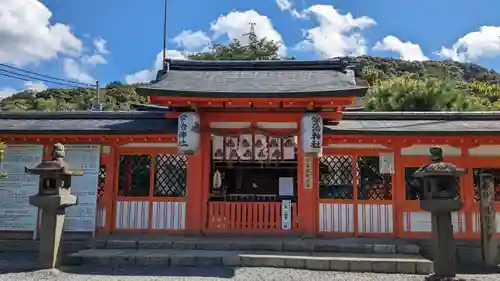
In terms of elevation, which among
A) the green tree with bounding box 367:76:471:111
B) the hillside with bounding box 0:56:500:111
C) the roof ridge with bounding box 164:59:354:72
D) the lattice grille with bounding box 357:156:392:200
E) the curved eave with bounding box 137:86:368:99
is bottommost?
the lattice grille with bounding box 357:156:392:200

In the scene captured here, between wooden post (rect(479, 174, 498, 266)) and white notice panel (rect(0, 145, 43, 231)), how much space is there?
986 cm

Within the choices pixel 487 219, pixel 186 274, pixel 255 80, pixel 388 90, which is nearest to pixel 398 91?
pixel 388 90

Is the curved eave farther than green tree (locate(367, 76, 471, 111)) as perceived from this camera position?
No

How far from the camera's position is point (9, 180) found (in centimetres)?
939

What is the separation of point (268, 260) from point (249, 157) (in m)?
3.14

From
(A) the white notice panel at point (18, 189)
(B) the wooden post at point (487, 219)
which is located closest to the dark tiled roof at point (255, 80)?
(B) the wooden post at point (487, 219)

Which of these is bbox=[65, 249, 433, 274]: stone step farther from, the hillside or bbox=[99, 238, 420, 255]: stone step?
the hillside

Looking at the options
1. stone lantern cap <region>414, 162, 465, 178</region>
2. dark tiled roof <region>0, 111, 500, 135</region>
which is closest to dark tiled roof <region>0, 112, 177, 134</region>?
dark tiled roof <region>0, 111, 500, 135</region>

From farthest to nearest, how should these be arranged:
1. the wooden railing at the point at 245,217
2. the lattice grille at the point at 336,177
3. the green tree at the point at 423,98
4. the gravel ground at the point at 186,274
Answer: the green tree at the point at 423,98, the lattice grille at the point at 336,177, the wooden railing at the point at 245,217, the gravel ground at the point at 186,274

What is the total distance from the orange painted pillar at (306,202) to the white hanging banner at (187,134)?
2318mm

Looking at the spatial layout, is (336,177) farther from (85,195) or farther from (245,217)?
(85,195)

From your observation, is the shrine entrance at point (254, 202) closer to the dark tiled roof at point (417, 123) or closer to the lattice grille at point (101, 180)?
the dark tiled roof at point (417, 123)

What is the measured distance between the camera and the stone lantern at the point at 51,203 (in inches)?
277

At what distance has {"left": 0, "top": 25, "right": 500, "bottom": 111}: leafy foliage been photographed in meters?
18.6
